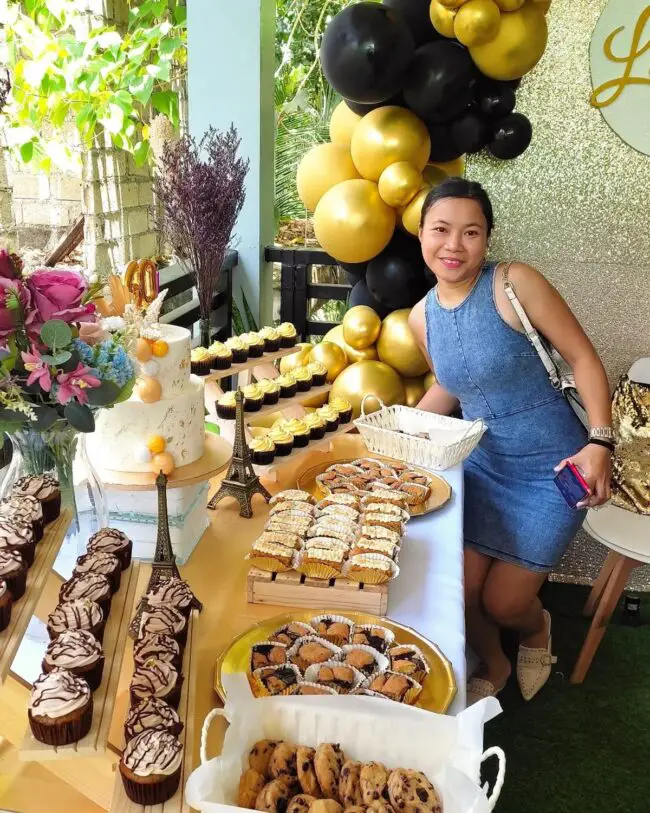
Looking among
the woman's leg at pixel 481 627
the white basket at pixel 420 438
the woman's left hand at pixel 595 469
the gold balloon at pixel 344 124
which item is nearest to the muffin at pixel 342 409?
the white basket at pixel 420 438

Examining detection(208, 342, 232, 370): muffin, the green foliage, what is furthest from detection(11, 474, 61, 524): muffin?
the green foliage

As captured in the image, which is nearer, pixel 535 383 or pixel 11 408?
pixel 11 408

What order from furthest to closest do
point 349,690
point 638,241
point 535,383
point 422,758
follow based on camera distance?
point 638,241
point 535,383
point 349,690
point 422,758

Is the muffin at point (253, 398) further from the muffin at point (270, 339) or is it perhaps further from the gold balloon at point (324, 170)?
the gold balloon at point (324, 170)

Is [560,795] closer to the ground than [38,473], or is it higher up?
closer to the ground

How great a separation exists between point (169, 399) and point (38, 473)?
32 cm

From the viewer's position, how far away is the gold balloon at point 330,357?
8.59 feet

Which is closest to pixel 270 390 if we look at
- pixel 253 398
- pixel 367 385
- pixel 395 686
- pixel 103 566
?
pixel 253 398

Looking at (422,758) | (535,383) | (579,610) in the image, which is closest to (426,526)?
(535,383)

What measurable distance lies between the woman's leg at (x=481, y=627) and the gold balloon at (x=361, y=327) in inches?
32.7

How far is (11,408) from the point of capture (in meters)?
0.99

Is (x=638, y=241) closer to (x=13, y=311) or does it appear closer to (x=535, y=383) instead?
(x=535, y=383)

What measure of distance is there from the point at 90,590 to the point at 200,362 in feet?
3.22

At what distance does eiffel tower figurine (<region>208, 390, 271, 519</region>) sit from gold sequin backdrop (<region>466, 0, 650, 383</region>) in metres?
1.64
